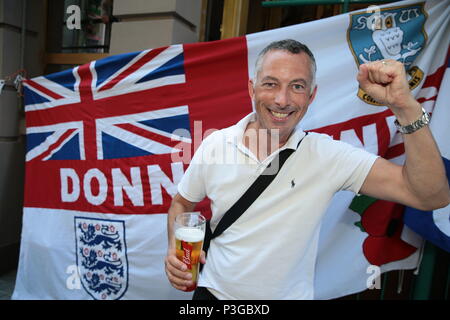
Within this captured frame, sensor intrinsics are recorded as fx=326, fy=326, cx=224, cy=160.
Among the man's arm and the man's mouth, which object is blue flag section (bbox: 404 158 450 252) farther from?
the man's mouth

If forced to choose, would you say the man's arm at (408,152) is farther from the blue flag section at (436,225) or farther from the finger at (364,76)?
the blue flag section at (436,225)

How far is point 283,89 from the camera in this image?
138 cm

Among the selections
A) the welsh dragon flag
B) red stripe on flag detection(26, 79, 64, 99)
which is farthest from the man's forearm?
red stripe on flag detection(26, 79, 64, 99)

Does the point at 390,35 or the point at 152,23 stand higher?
the point at 152,23

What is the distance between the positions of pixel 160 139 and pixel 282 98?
1.36 m

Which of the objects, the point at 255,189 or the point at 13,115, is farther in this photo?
the point at 13,115

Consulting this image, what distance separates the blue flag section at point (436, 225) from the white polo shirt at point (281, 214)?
2.62 feet

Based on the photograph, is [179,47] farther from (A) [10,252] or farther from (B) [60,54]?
(A) [10,252]

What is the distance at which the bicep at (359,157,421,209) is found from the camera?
1.28 m

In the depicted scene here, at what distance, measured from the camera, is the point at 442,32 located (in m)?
1.90

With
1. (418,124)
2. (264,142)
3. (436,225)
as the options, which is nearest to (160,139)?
(264,142)

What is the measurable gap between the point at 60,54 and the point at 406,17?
3548 millimetres

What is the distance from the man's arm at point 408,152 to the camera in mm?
1178

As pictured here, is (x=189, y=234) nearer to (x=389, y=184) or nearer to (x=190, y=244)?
(x=190, y=244)
